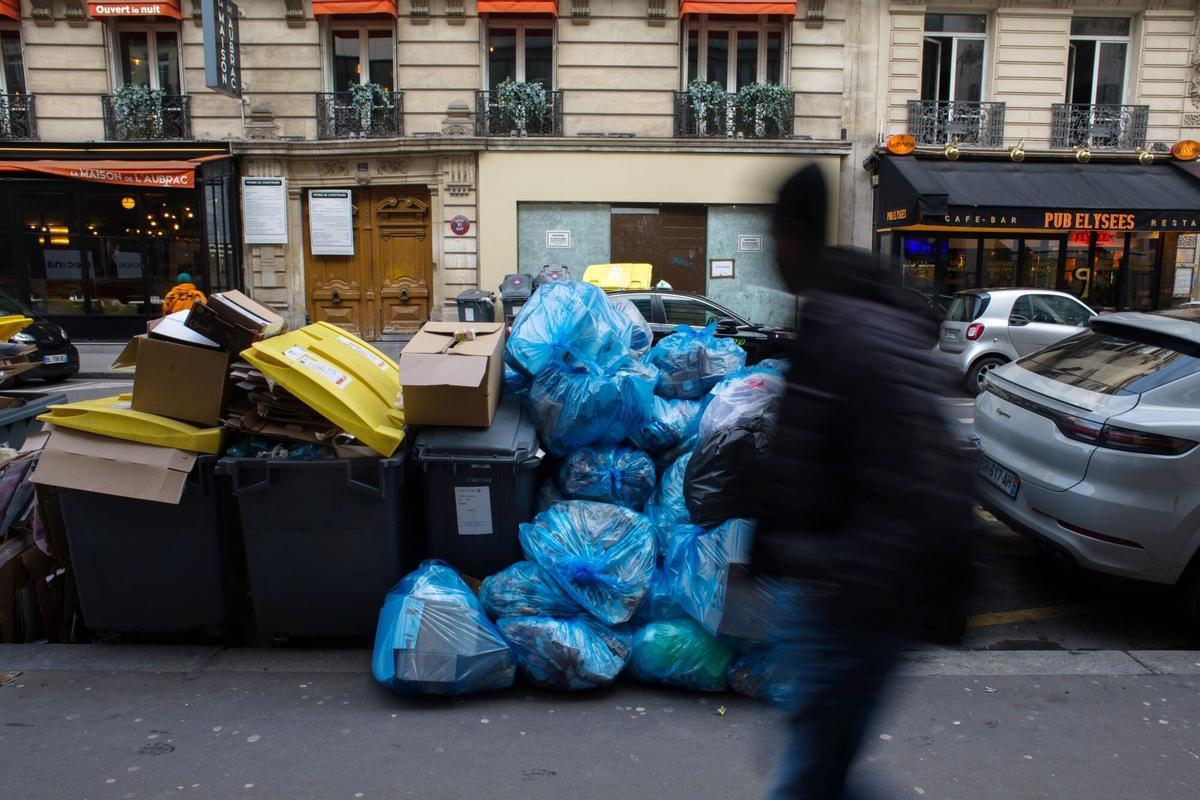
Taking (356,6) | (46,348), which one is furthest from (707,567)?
(356,6)

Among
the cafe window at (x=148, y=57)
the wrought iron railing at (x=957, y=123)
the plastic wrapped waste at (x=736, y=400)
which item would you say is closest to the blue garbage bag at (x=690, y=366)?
the plastic wrapped waste at (x=736, y=400)

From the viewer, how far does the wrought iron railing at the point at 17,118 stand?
17.2m

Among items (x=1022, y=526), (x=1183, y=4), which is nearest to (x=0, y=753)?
(x=1022, y=526)

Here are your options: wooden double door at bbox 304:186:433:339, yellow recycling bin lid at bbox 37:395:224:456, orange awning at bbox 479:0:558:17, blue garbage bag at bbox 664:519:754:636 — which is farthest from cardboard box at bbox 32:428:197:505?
orange awning at bbox 479:0:558:17

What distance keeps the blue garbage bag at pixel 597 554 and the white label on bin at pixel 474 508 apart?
23cm

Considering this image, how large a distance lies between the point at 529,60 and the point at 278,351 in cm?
1514

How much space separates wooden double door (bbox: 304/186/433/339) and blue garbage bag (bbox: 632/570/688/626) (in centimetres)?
1466

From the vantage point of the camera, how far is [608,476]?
4.37 m

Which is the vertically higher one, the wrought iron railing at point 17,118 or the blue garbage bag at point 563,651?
the wrought iron railing at point 17,118

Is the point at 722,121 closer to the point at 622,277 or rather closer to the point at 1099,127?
the point at 622,277

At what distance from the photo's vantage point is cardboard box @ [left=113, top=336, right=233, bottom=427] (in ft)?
13.0

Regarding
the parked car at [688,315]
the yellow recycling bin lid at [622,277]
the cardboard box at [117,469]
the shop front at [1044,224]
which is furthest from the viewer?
the shop front at [1044,224]

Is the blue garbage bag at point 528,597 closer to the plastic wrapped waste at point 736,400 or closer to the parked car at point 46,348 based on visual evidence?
the plastic wrapped waste at point 736,400

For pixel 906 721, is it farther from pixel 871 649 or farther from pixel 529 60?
pixel 529 60
